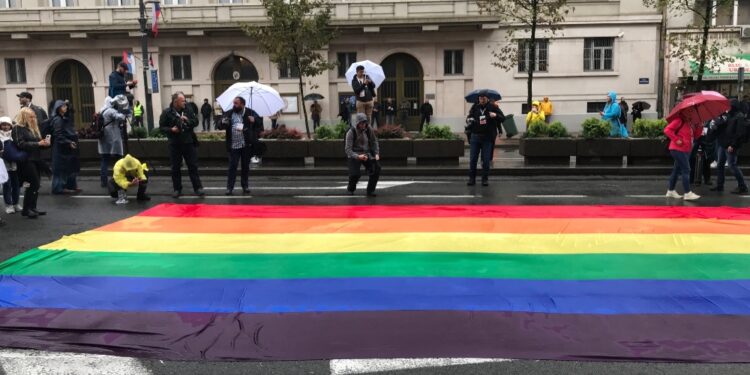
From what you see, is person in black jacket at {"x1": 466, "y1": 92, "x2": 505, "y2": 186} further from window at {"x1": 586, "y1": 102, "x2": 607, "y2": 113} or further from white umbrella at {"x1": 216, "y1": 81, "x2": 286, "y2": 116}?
window at {"x1": 586, "y1": 102, "x2": 607, "y2": 113}

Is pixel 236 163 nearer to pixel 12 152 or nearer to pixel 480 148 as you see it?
pixel 12 152

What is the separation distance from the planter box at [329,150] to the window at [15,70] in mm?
23242

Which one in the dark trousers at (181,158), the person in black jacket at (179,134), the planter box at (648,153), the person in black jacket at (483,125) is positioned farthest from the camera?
the planter box at (648,153)

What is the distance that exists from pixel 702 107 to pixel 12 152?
11248 mm

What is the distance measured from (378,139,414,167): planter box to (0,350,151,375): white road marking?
1208 centimetres

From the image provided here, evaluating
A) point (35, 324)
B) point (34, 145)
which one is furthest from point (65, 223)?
point (35, 324)

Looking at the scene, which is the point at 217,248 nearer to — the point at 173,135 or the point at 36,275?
the point at 36,275

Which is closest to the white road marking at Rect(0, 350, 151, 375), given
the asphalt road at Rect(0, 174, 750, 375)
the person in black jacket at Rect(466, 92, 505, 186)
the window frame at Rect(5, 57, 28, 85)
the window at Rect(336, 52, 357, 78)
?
the asphalt road at Rect(0, 174, 750, 375)

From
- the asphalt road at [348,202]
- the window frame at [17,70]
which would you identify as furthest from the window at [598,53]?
the window frame at [17,70]

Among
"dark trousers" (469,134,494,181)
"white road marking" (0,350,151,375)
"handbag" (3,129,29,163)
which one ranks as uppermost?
"handbag" (3,129,29,163)

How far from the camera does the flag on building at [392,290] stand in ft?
15.6

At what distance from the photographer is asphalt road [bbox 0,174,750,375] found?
172 inches

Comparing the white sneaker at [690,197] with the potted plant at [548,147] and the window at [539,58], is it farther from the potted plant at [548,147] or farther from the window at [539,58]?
the window at [539,58]

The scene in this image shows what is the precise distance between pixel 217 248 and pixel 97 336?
2785 millimetres
